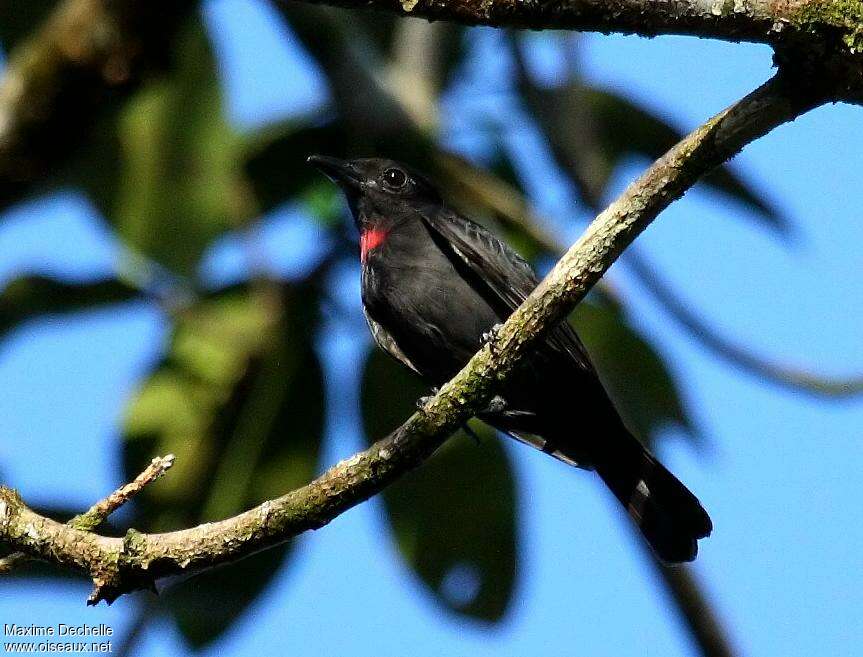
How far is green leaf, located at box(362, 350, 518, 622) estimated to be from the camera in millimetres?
5832

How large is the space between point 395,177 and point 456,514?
1599mm

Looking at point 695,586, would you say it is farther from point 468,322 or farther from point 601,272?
point 601,272

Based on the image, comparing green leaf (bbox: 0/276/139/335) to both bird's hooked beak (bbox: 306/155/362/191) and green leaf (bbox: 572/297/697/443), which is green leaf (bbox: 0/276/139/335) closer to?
bird's hooked beak (bbox: 306/155/362/191)

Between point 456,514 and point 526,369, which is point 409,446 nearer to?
point 526,369

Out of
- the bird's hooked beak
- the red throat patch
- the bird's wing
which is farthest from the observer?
the bird's hooked beak

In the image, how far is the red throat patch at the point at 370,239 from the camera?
544 cm

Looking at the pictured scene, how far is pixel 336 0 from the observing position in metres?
3.05

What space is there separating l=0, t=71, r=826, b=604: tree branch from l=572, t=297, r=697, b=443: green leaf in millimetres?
2255

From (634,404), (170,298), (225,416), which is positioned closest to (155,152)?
(170,298)

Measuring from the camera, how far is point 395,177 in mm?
5883

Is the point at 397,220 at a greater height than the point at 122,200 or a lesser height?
greater

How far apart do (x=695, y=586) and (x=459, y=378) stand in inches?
97.0

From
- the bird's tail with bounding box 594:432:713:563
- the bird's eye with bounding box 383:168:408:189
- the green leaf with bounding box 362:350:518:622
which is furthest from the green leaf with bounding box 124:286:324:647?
the bird's tail with bounding box 594:432:713:563

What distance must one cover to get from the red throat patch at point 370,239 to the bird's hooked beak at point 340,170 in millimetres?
296
